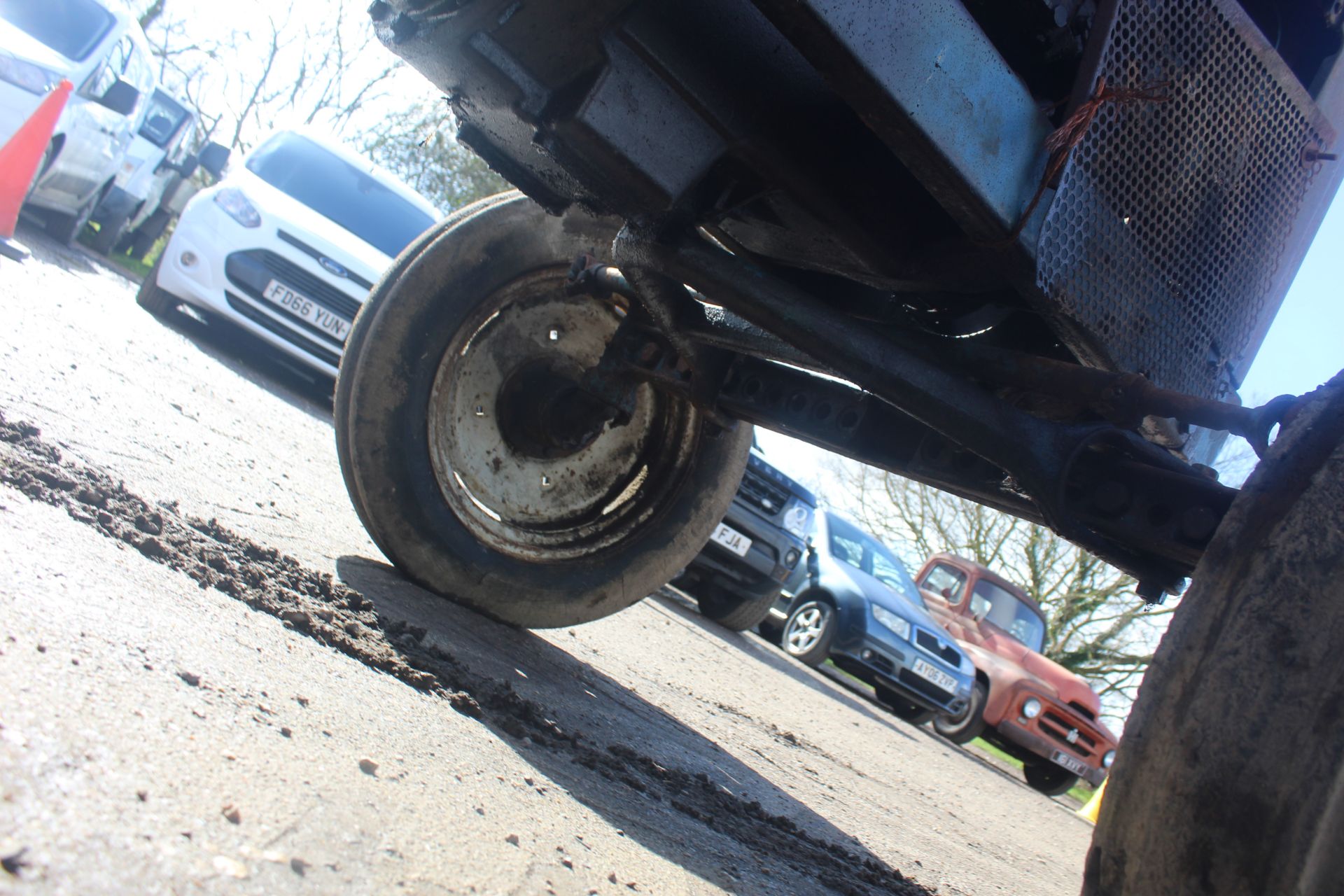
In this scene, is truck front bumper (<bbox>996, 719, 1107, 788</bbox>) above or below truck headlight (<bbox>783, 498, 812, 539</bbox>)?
below

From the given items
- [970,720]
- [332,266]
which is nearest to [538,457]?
[332,266]

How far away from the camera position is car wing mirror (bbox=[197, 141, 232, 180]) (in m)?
9.06

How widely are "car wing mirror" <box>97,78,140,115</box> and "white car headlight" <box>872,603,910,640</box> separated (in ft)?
25.2

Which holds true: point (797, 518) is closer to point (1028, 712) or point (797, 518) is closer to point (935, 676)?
point (935, 676)

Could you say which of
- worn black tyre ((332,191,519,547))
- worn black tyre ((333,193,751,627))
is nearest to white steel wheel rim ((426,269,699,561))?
worn black tyre ((333,193,751,627))

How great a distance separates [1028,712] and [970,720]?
1.95 feet

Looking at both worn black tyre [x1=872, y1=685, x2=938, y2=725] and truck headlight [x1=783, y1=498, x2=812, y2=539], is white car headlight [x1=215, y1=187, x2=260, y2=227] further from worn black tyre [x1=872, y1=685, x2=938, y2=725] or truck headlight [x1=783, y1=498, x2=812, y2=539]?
worn black tyre [x1=872, y1=685, x2=938, y2=725]

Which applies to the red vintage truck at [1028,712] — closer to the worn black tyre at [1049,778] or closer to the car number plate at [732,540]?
the worn black tyre at [1049,778]

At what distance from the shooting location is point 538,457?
10.1 feet

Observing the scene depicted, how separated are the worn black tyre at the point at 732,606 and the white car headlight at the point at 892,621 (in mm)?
1782

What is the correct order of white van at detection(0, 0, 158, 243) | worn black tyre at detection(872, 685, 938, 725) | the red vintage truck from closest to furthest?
white van at detection(0, 0, 158, 243), the red vintage truck, worn black tyre at detection(872, 685, 938, 725)

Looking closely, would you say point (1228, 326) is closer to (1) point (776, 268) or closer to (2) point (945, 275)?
(2) point (945, 275)

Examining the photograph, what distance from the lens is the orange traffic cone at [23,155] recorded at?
7.03m

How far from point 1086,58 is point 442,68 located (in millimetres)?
1094
